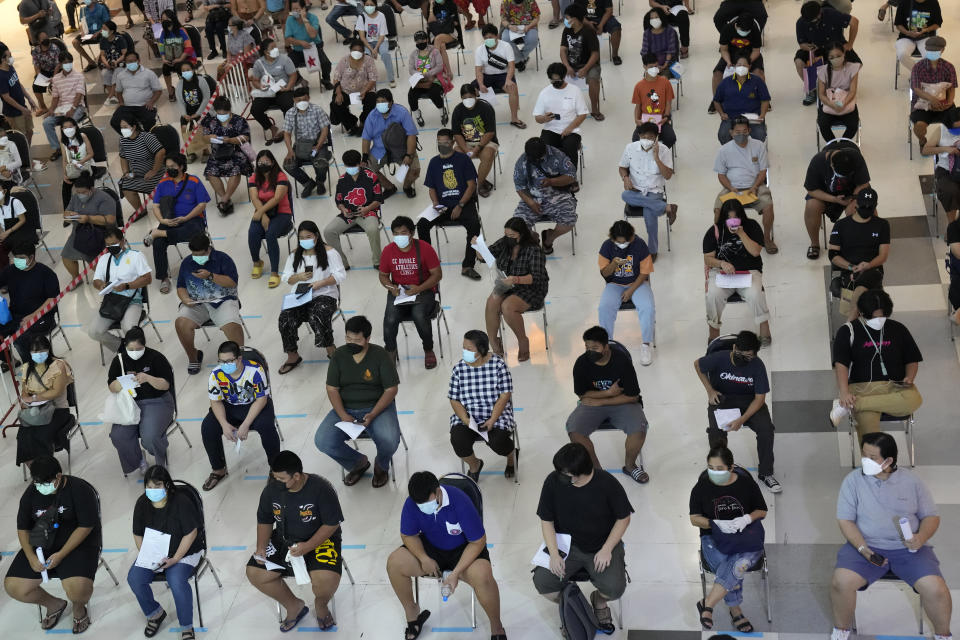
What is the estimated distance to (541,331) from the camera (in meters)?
10.1

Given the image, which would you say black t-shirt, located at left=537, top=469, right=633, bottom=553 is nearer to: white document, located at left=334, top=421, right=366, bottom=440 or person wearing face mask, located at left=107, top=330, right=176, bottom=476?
white document, located at left=334, top=421, right=366, bottom=440

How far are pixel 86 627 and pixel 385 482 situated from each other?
87.5 inches

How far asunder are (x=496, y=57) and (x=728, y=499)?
7.83m

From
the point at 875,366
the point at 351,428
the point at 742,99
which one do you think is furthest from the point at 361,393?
the point at 742,99

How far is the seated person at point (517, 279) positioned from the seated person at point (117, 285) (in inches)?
122

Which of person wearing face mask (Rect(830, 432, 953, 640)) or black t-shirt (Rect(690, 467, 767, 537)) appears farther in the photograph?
black t-shirt (Rect(690, 467, 767, 537))

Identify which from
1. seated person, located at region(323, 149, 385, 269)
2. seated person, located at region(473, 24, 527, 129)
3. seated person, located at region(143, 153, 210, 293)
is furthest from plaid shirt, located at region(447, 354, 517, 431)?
seated person, located at region(473, 24, 527, 129)

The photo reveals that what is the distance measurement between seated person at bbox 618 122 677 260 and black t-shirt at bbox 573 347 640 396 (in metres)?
2.77

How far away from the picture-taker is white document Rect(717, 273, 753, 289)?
362 inches

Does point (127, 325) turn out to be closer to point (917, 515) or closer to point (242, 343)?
point (242, 343)

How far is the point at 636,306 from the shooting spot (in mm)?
9422

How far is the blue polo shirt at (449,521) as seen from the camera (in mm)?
6957

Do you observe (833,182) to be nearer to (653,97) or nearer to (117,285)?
(653,97)

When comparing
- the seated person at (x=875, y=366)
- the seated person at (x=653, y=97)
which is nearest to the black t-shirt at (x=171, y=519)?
the seated person at (x=875, y=366)
